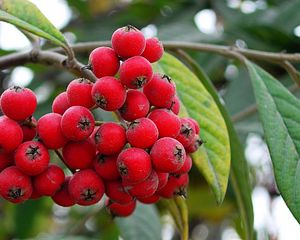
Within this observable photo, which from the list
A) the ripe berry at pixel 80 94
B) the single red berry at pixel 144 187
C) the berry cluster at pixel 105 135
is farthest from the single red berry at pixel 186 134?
the ripe berry at pixel 80 94

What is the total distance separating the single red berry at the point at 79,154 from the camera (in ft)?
4.20

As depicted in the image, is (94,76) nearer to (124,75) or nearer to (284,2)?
(124,75)

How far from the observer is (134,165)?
1.19 meters

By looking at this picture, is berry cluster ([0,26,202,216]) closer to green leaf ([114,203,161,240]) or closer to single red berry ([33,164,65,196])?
single red berry ([33,164,65,196])

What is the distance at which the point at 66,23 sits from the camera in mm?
3541

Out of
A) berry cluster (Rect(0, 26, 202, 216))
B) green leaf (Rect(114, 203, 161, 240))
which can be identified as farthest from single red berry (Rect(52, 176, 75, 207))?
green leaf (Rect(114, 203, 161, 240))

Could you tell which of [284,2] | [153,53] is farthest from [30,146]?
[284,2]

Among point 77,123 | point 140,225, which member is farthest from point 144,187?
point 140,225

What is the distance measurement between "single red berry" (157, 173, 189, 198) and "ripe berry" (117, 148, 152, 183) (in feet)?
0.52

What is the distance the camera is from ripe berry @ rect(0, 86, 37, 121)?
127cm

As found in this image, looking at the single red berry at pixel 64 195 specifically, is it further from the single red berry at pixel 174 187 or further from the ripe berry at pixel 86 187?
the single red berry at pixel 174 187

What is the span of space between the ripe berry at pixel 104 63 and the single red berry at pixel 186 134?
201 millimetres

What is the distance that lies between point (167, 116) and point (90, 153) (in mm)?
191

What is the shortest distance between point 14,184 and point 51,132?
0.14m
